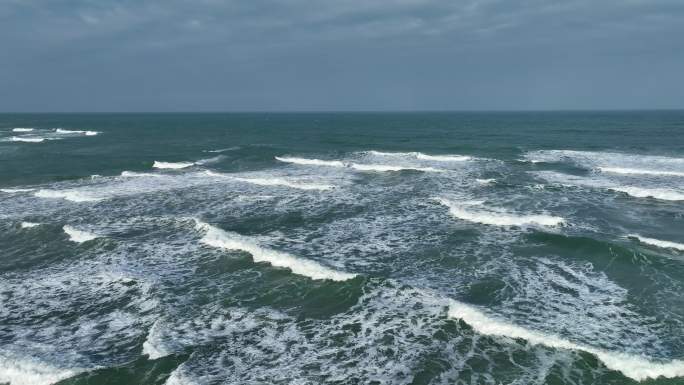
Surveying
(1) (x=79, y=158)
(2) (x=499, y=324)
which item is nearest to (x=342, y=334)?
(2) (x=499, y=324)

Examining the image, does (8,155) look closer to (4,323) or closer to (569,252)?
(4,323)

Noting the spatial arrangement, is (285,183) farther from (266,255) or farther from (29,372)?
(29,372)

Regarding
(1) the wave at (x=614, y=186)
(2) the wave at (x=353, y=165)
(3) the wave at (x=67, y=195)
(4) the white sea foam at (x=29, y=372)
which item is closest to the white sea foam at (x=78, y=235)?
(3) the wave at (x=67, y=195)

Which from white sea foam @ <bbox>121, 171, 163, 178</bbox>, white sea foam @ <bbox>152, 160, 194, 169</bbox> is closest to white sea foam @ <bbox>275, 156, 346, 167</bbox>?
white sea foam @ <bbox>152, 160, 194, 169</bbox>

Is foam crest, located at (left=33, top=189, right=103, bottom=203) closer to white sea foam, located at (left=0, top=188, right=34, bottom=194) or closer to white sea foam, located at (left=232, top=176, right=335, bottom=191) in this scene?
white sea foam, located at (left=0, top=188, right=34, bottom=194)

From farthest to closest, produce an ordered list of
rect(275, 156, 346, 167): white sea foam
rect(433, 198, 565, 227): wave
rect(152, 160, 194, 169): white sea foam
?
rect(275, 156, 346, 167): white sea foam
rect(152, 160, 194, 169): white sea foam
rect(433, 198, 565, 227): wave

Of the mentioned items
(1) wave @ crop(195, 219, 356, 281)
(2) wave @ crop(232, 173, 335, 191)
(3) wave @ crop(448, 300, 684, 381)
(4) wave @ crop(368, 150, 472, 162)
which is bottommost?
(3) wave @ crop(448, 300, 684, 381)
